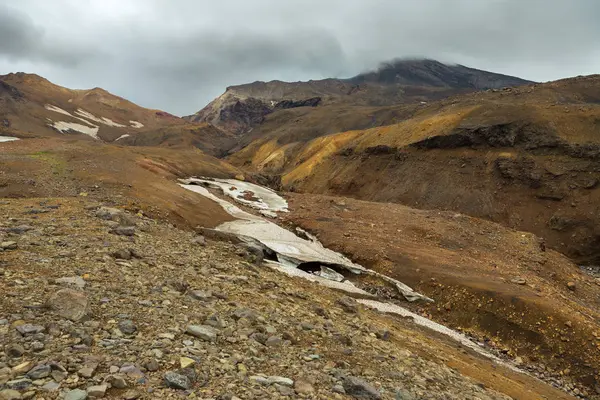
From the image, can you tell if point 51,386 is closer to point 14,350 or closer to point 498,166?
point 14,350

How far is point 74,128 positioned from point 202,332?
18298 centimetres

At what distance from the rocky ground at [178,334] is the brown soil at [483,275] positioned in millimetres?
5226


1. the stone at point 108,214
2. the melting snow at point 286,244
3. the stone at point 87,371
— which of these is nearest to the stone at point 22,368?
the stone at point 87,371

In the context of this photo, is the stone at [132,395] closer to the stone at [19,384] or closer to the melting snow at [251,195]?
the stone at [19,384]

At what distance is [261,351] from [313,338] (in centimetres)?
192

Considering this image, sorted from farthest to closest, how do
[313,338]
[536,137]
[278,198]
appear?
[536,137], [278,198], [313,338]

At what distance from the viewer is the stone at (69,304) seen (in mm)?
6996

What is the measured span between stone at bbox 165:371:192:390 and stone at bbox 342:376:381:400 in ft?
9.44

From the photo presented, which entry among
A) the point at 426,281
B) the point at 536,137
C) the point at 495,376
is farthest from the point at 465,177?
the point at 495,376

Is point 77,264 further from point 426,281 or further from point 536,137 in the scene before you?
point 536,137

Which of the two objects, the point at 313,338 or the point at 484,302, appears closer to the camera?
the point at 313,338

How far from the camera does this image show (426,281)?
76.0 ft

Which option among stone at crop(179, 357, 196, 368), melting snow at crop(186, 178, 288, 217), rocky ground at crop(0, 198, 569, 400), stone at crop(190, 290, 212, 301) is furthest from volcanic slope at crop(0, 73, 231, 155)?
stone at crop(179, 357, 196, 368)

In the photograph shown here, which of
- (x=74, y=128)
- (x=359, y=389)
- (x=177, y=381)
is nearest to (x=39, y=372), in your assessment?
(x=177, y=381)
